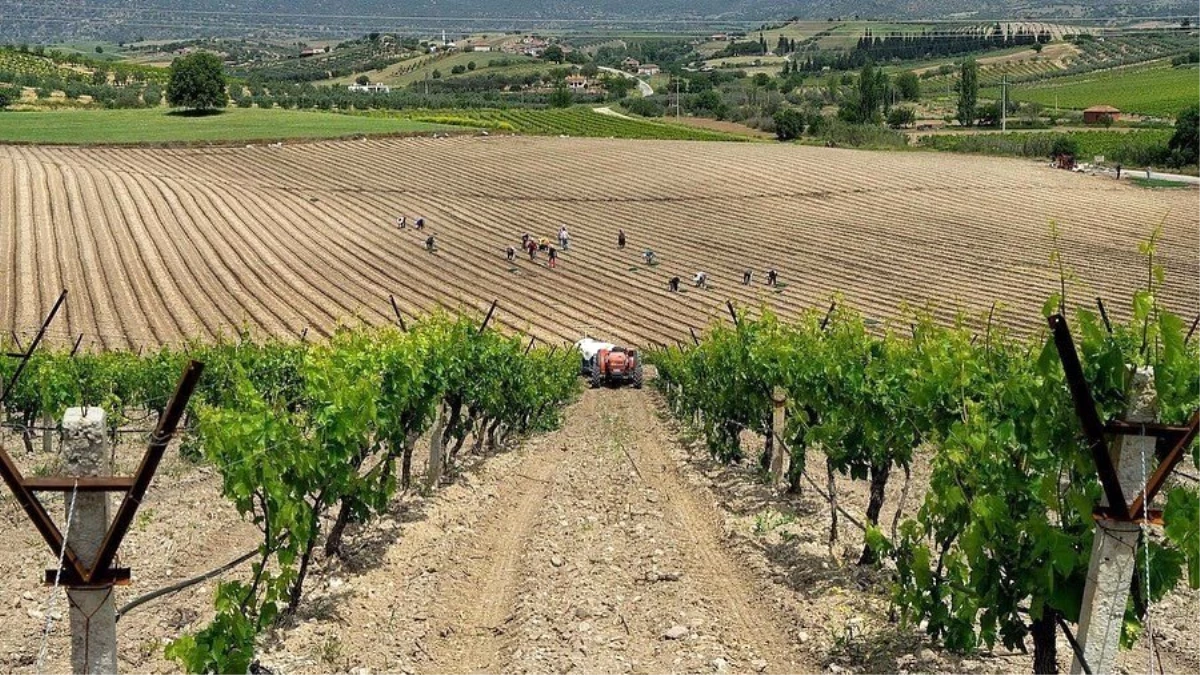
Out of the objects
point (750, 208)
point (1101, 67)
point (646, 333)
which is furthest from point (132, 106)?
point (1101, 67)

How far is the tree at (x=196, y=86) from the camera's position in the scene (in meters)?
92.6

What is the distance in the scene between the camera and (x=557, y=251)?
47.9 metres

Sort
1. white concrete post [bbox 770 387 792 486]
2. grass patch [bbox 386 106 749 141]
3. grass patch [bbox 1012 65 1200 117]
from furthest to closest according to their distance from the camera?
grass patch [bbox 1012 65 1200 117]
grass patch [bbox 386 106 749 141]
white concrete post [bbox 770 387 792 486]

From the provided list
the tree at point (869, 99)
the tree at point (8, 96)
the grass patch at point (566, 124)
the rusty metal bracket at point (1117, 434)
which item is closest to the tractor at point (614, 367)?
the rusty metal bracket at point (1117, 434)

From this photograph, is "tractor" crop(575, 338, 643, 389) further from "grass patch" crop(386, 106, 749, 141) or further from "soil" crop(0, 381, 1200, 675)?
"grass patch" crop(386, 106, 749, 141)

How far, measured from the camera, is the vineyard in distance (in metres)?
5.65

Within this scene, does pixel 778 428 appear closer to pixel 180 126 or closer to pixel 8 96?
pixel 180 126

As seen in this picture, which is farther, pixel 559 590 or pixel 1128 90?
pixel 1128 90

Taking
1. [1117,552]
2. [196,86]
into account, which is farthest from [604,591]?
[196,86]

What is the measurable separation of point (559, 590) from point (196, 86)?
92738mm

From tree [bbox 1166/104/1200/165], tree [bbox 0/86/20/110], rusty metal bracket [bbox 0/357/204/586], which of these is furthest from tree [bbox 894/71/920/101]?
rusty metal bracket [bbox 0/357/204/586]

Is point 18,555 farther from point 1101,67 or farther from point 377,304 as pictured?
point 1101,67

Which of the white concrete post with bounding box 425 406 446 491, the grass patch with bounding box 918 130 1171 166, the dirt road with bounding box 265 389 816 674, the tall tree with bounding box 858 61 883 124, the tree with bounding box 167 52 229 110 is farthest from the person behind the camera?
the tall tree with bounding box 858 61 883 124

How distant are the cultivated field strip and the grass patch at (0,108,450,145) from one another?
376 cm
